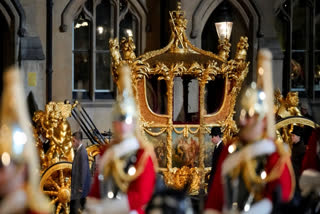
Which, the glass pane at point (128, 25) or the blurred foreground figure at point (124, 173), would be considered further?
the glass pane at point (128, 25)

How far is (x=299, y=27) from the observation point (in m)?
26.4

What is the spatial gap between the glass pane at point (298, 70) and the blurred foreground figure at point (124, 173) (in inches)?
657

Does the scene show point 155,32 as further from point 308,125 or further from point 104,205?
point 104,205

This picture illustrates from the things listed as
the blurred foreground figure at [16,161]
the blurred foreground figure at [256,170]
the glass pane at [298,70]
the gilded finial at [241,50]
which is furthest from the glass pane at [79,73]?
the blurred foreground figure at [16,161]

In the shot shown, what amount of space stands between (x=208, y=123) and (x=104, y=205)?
23.6 feet

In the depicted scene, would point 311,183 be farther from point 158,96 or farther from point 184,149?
point 158,96

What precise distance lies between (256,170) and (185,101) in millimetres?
7434

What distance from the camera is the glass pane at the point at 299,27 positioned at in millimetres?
26391

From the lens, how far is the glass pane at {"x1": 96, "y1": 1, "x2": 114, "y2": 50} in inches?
1001

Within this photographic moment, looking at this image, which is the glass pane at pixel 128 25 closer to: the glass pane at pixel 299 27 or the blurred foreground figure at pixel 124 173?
the glass pane at pixel 299 27

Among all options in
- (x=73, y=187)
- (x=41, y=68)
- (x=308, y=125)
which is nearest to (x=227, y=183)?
(x=73, y=187)

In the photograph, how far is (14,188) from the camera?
25.9 feet

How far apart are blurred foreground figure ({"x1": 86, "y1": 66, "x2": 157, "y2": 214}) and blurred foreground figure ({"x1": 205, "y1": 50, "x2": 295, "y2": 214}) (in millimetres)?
618

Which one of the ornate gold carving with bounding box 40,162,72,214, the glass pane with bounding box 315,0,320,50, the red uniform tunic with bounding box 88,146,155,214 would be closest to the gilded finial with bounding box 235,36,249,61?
the ornate gold carving with bounding box 40,162,72,214
